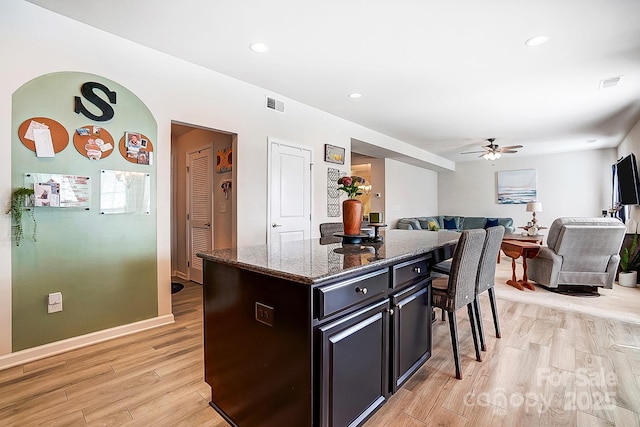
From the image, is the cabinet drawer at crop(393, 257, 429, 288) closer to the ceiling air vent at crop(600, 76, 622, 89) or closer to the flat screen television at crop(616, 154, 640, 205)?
the ceiling air vent at crop(600, 76, 622, 89)

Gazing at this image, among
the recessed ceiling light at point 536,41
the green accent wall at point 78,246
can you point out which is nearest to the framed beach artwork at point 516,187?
the recessed ceiling light at point 536,41

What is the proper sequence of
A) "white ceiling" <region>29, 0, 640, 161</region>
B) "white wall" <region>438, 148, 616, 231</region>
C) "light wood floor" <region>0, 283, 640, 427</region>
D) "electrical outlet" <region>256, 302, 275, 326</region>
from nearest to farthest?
"electrical outlet" <region>256, 302, 275, 326</region>, "light wood floor" <region>0, 283, 640, 427</region>, "white ceiling" <region>29, 0, 640, 161</region>, "white wall" <region>438, 148, 616, 231</region>

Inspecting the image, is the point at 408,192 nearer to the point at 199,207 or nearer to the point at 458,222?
the point at 458,222

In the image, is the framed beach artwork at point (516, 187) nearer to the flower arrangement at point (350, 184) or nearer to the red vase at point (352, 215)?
the flower arrangement at point (350, 184)

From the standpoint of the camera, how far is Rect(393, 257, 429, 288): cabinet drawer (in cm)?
174

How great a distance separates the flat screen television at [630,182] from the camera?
189 inches

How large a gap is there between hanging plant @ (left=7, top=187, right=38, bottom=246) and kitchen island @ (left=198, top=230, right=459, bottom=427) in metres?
1.58

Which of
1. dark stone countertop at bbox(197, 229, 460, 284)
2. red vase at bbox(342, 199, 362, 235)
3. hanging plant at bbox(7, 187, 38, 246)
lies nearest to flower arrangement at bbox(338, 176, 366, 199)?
red vase at bbox(342, 199, 362, 235)

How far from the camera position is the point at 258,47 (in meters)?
2.88

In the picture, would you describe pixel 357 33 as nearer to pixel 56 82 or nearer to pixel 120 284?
pixel 56 82

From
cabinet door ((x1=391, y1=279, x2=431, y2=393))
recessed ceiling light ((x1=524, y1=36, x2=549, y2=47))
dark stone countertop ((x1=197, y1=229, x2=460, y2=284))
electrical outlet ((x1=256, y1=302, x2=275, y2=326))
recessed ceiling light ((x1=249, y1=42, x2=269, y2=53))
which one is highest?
recessed ceiling light ((x1=249, y1=42, x2=269, y2=53))

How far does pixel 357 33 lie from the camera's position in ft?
8.70

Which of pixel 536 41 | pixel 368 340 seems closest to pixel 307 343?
pixel 368 340

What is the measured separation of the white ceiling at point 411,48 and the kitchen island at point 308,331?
186cm
